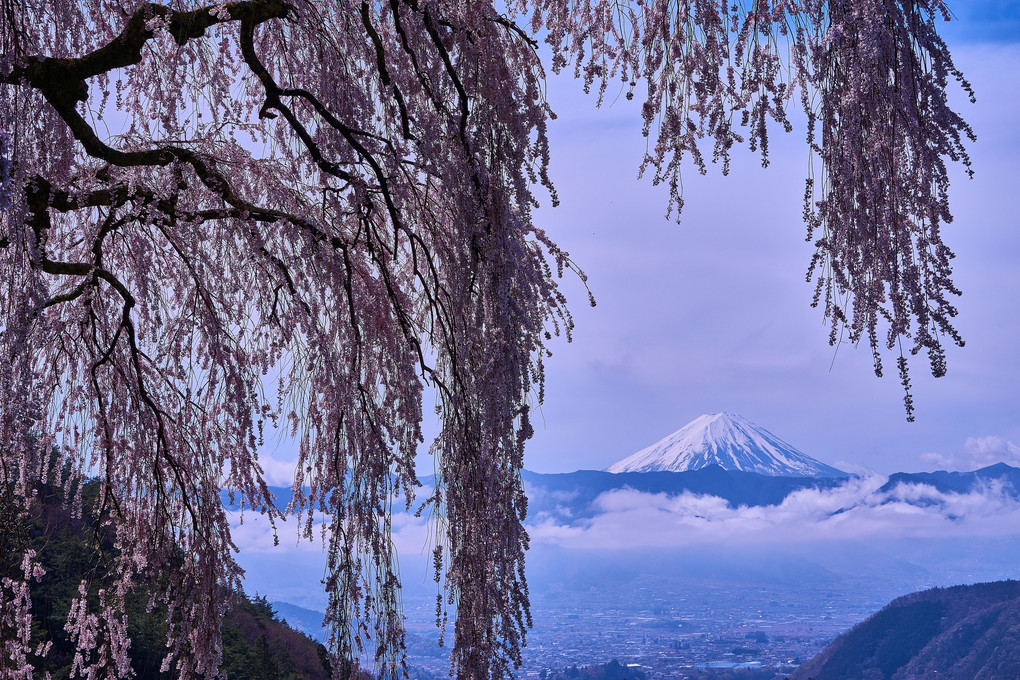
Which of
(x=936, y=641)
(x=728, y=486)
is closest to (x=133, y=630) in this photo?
(x=936, y=641)

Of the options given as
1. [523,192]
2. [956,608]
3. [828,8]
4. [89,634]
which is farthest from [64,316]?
[956,608]

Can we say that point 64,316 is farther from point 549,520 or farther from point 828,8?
point 549,520

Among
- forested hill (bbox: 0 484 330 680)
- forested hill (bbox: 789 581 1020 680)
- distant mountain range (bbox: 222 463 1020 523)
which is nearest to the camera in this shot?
forested hill (bbox: 0 484 330 680)

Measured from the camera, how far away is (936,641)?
61.0m

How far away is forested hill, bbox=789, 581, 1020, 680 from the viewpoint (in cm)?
5500

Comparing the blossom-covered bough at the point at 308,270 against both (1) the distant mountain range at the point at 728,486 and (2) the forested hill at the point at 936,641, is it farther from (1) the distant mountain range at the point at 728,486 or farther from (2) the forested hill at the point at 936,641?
(1) the distant mountain range at the point at 728,486

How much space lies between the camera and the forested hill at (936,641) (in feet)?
180

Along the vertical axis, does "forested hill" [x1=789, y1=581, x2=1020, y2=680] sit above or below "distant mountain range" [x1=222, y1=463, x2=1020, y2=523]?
below

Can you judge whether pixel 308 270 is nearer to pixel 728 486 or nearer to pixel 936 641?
pixel 936 641

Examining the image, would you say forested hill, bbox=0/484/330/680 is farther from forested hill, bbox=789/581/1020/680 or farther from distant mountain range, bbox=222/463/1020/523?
distant mountain range, bbox=222/463/1020/523

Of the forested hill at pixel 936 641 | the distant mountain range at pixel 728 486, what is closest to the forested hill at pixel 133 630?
the forested hill at pixel 936 641

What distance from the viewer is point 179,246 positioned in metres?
3.65

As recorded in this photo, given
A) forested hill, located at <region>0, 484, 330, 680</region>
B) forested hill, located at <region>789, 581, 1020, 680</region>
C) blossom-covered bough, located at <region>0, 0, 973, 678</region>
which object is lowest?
forested hill, located at <region>789, 581, 1020, 680</region>

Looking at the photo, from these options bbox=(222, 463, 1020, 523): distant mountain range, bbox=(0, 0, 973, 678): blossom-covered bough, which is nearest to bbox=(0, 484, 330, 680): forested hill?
bbox=(0, 0, 973, 678): blossom-covered bough
